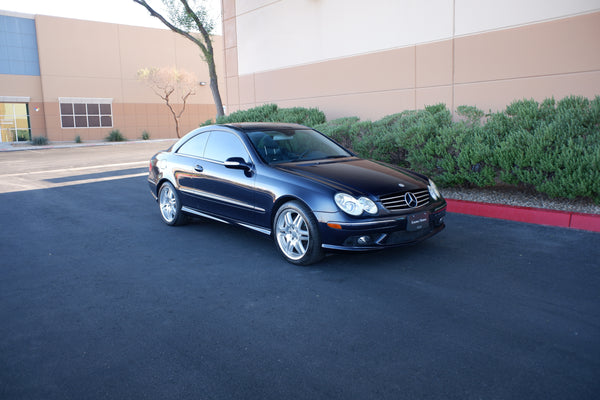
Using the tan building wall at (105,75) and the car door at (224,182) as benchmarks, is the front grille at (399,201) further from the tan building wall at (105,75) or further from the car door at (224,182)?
the tan building wall at (105,75)

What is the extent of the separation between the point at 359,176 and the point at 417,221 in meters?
0.82

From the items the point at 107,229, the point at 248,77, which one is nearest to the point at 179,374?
the point at 107,229

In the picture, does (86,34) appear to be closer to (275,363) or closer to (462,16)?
(462,16)

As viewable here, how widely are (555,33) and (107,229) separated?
839 centimetres

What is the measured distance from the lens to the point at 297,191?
529 centimetres

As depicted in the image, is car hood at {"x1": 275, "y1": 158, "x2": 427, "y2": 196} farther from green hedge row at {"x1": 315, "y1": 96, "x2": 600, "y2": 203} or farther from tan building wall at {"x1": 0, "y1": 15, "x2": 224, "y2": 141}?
tan building wall at {"x1": 0, "y1": 15, "x2": 224, "y2": 141}

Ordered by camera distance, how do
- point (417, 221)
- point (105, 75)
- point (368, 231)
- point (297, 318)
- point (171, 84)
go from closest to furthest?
point (297, 318) < point (368, 231) < point (417, 221) < point (105, 75) < point (171, 84)

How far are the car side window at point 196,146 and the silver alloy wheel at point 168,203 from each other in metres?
0.62

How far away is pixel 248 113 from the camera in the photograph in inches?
575

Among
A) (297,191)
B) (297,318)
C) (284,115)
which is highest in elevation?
(284,115)

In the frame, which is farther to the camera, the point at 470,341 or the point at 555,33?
the point at 555,33

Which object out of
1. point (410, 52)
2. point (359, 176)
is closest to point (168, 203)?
point (359, 176)

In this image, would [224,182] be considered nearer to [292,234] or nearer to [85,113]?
[292,234]

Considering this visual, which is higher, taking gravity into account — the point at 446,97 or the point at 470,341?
the point at 446,97
